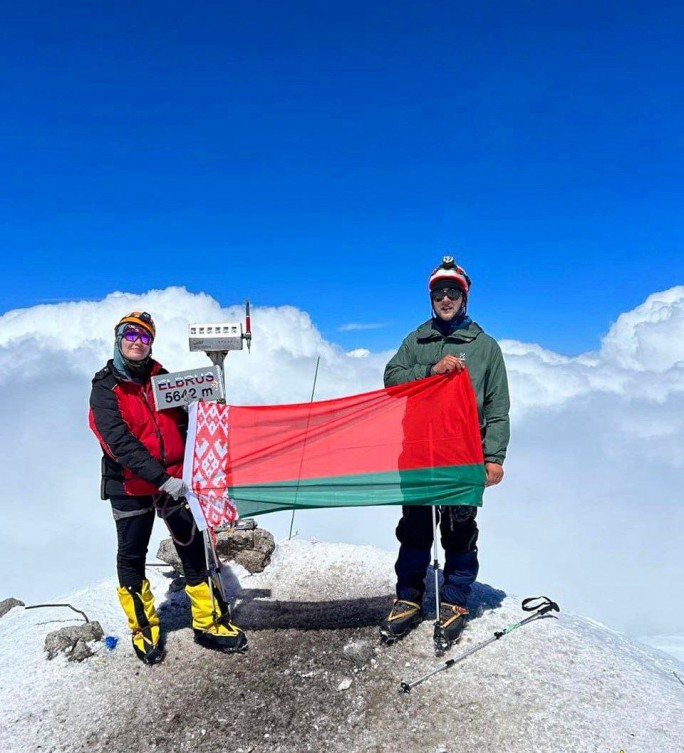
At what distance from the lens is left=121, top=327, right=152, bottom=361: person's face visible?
18.9 ft

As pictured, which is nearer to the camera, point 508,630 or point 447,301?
point 447,301

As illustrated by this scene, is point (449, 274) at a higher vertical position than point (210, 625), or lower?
higher

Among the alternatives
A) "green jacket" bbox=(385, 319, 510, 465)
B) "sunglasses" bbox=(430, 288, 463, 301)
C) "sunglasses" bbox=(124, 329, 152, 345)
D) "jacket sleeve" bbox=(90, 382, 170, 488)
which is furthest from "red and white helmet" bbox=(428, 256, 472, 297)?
"jacket sleeve" bbox=(90, 382, 170, 488)

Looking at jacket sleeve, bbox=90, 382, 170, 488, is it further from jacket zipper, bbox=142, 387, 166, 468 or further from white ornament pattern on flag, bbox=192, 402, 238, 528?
white ornament pattern on flag, bbox=192, 402, 238, 528

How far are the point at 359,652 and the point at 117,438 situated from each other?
3740 millimetres

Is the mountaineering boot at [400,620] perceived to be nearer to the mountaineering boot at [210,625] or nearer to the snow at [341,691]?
the snow at [341,691]

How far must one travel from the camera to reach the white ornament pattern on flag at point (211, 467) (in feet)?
20.7

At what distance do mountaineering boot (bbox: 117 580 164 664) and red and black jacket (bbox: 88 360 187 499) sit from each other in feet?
3.91

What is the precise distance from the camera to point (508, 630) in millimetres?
6699

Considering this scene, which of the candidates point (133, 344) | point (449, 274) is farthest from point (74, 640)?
point (449, 274)

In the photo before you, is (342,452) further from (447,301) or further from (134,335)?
(134,335)

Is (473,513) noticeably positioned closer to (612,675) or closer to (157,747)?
(612,675)

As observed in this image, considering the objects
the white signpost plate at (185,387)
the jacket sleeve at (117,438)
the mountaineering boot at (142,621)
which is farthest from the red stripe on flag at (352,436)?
the mountaineering boot at (142,621)

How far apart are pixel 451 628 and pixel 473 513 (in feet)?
4.56
